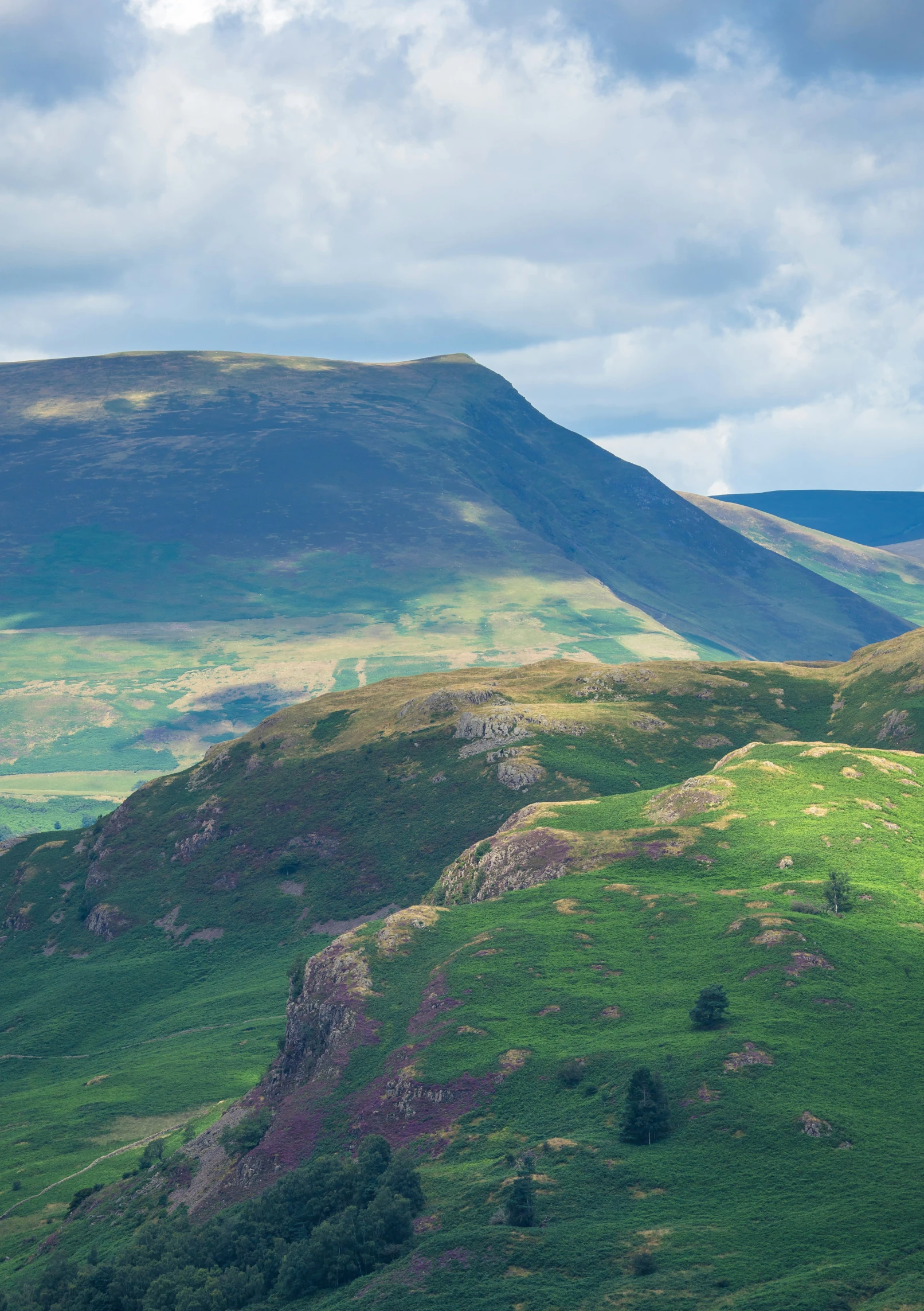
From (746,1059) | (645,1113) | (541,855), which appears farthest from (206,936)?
(645,1113)

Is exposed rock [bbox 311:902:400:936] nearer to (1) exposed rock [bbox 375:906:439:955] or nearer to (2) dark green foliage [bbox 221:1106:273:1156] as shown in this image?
(1) exposed rock [bbox 375:906:439:955]

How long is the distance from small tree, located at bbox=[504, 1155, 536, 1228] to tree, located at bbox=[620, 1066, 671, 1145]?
846cm

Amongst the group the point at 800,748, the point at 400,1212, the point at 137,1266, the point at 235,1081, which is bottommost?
the point at 235,1081

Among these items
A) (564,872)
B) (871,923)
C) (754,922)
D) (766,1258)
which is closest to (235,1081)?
(564,872)

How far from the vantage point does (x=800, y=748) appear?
6152 inches

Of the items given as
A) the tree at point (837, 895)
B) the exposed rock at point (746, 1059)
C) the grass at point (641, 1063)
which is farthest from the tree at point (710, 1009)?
the tree at point (837, 895)

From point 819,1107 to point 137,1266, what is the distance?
151ft

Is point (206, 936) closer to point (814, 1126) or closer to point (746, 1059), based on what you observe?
point (746, 1059)

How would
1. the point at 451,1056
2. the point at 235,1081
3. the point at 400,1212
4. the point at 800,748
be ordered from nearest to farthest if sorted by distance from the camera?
the point at 400,1212 < the point at 451,1056 < the point at 235,1081 < the point at 800,748

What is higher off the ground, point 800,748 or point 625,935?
point 800,748

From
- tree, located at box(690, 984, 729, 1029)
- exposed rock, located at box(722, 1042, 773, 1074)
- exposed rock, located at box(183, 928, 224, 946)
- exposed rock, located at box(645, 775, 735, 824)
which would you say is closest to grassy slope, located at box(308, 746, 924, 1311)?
exposed rock, located at box(722, 1042, 773, 1074)

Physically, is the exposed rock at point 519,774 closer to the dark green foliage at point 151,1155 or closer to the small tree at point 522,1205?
the dark green foliage at point 151,1155

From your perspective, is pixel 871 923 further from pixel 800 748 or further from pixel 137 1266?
pixel 137 1266

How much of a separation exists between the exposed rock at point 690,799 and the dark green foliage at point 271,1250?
6528 centimetres
